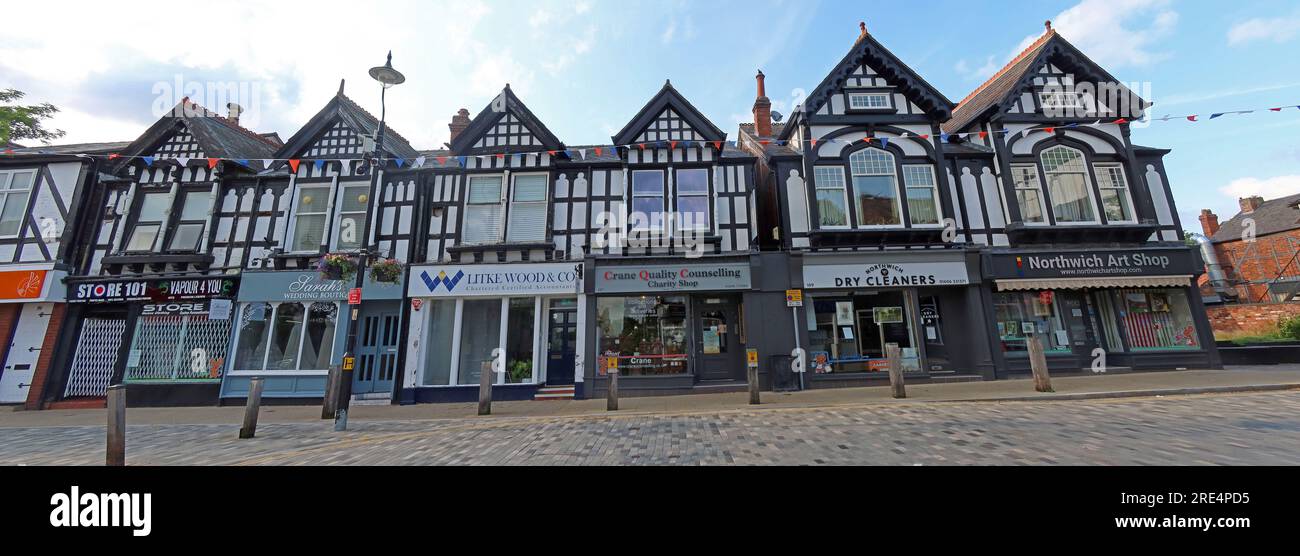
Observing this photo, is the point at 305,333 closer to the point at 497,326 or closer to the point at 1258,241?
the point at 497,326

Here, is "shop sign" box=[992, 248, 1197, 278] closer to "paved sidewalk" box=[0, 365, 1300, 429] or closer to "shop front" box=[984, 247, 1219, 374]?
"shop front" box=[984, 247, 1219, 374]

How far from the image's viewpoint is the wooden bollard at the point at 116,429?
564 centimetres

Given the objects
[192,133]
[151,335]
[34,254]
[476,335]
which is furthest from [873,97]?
[34,254]

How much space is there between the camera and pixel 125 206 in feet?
39.7

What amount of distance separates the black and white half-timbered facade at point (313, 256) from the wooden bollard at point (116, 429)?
16.8 feet

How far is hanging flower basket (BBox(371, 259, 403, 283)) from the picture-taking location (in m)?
10.0

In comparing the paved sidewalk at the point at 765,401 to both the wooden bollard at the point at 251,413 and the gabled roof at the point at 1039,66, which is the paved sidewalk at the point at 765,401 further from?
the gabled roof at the point at 1039,66

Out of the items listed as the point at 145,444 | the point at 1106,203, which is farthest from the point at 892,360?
the point at 145,444

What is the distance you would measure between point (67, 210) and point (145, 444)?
10.7m

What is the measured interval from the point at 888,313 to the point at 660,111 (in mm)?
8761

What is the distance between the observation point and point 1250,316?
15750 mm

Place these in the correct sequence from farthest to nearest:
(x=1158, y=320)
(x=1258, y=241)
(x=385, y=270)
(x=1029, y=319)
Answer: (x=1258, y=241) < (x=1158, y=320) < (x=1029, y=319) < (x=385, y=270)

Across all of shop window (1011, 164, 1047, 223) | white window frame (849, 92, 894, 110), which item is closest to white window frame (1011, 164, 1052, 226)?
shop window (1011, 164, 1047, 223)
